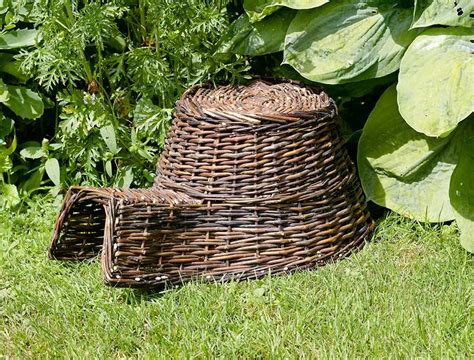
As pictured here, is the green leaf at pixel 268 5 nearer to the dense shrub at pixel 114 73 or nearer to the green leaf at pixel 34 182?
the dense shrub at pixel 114 73

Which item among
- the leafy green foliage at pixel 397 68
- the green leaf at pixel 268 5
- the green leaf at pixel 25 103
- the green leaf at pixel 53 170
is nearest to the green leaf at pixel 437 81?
the leafy green foliage at pixel 397 68

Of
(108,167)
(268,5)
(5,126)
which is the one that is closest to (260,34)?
(268,5)

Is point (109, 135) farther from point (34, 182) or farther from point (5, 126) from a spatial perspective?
point (5, 126)

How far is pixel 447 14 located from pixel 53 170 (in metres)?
1.90

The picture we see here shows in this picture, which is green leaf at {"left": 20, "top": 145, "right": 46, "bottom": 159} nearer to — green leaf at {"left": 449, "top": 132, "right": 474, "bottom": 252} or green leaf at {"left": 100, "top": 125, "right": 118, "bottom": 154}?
green leaf at {"left": 100, "top": 125, "right": 118, "bottom": 154}

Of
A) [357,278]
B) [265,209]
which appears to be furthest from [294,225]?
[357,278]

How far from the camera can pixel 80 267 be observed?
10.1 ft

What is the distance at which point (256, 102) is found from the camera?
317 centimetres

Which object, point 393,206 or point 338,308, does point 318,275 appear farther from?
point 393,206

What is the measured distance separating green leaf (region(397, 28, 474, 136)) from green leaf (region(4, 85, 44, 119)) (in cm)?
173

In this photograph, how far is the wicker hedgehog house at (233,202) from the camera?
9.42 ft

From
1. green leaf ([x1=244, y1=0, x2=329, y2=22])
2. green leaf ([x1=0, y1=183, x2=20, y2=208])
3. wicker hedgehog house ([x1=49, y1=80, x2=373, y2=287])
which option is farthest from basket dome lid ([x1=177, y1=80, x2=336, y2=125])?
green leaf ([x1=0, y1=183, x2=20, y2=208])

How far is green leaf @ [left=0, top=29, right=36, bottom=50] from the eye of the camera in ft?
11.9

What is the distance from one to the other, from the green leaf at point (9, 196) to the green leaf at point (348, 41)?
1417mm
